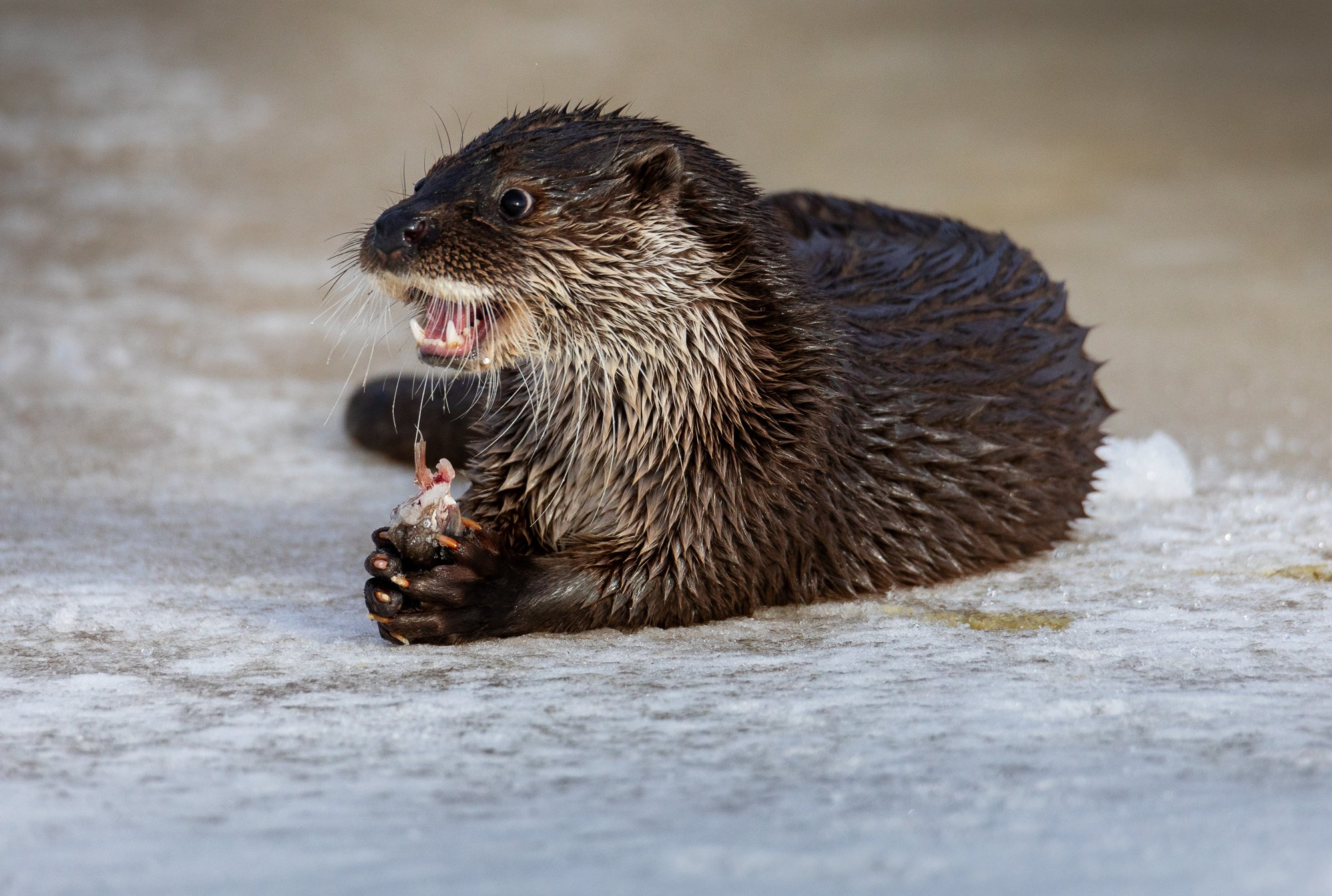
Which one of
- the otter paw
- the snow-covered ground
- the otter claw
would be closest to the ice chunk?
the snow-covered ground

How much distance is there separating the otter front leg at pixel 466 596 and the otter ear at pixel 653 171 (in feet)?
2.04

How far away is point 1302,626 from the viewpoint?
2.48 meters

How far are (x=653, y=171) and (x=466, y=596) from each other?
74 cm

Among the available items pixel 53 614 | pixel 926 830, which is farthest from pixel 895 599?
pixel 53 614

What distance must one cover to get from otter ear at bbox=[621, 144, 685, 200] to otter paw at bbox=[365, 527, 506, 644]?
628 mm

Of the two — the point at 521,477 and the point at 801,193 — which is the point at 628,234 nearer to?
the point at 521,477

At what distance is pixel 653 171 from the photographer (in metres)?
2.57

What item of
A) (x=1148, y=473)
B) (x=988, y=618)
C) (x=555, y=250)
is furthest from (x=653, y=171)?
(x=1148, y=473)

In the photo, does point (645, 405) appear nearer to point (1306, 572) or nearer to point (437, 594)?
point (437, 594)

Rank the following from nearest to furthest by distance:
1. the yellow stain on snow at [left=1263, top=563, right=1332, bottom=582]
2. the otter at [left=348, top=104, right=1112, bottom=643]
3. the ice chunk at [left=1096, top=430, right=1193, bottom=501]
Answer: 1. the otter at [left=348, top=104, right=1112, bottom=643]
2. the yellow stain on snow at [left=1263, top=563, right=1332, bottom=582]
3. the ice chunk at [left=1096, top=430, right=1193, bottom=501]

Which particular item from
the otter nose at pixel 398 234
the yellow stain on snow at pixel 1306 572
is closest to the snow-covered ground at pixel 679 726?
the yellow stain on snow at pixel 1306 572

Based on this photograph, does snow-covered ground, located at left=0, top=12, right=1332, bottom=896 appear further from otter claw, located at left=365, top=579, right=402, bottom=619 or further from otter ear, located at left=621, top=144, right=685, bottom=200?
otter ear, located at left=621, top=144, right=685, bottom=200

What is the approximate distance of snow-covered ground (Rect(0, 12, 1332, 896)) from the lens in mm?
1512

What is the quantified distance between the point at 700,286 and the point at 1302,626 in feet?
3.53
